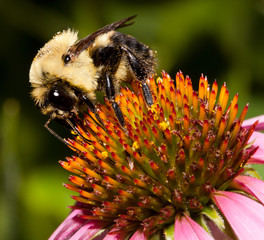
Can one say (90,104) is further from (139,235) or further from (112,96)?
(139,235)

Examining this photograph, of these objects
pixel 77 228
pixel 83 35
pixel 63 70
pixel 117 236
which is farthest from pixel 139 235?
pixel 83 35

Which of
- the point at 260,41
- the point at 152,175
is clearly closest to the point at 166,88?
the point at 152,175

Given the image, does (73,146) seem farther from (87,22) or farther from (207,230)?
(87,22)

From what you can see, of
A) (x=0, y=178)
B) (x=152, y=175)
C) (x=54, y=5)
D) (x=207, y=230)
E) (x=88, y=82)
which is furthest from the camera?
(x=54, y=5)

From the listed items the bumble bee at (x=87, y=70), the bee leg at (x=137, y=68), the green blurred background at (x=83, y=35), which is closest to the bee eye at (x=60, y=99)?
the bumble bee at (x=87, y=70)

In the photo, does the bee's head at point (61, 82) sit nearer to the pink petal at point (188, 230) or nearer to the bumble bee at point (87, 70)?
the bumble bee at point (87, 70)

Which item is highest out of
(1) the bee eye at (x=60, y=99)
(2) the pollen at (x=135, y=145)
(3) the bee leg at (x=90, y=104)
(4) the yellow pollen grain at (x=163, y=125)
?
(1) the bee eye at (x=60, y=99)
